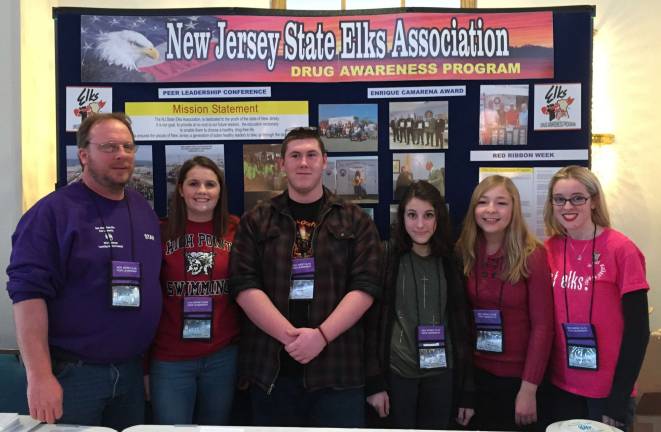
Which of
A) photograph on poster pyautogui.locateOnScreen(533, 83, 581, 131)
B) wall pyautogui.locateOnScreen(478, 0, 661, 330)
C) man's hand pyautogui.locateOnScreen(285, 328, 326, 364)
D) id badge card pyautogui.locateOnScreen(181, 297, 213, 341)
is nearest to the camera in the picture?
man's hand pyautogui.locateOnScreen(285, 328, 326, 364)

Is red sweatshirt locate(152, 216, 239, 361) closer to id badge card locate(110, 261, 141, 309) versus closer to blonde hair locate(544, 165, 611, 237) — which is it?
id badge card locate(110, 261, 141, 309)

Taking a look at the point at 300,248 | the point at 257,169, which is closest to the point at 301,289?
the point at 300,248

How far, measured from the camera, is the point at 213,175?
206 cm

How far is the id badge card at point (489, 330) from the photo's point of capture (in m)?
1.98

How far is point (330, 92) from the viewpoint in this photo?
2541 millimetres

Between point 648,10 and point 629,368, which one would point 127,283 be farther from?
point 648,10

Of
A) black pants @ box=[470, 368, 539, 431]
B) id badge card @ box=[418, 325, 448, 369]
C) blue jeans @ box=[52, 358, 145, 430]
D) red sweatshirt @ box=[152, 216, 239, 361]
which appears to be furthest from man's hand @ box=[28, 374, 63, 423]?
black pants @ box=[470, 368, 539, 431]

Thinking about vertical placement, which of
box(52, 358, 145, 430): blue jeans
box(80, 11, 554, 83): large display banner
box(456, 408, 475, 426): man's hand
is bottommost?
box(456, 408, 475, 426): man's hand

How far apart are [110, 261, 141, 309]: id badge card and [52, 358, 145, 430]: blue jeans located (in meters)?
0.25

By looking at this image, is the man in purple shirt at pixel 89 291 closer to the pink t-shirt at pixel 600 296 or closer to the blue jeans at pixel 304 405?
the blue jeans at pixel 304 405

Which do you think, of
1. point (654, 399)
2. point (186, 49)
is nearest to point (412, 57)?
point (186, 49)

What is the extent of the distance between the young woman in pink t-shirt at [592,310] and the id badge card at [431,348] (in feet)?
1.58

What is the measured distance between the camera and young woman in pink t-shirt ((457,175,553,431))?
1.93 m

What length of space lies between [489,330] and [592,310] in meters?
0.40
